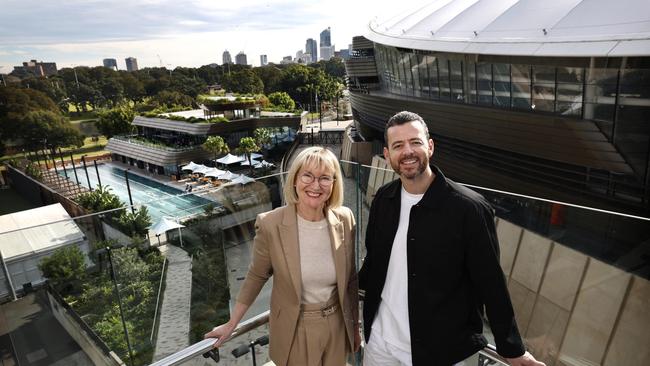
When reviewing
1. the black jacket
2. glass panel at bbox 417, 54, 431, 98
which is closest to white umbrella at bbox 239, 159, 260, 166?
glass panel at bbox 417, 54, 431, 98

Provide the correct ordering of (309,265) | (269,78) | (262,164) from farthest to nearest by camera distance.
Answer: (269,78) < (262,164) < (309,265)

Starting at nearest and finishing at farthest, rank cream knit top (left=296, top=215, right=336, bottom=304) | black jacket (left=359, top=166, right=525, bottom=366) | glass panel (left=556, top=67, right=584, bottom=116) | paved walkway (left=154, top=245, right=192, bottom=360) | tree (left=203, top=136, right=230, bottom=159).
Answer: black jacket (left=359, top=166, right=525, bottom=366), cream knit top (left=296, top=215, right=336, bottom=304), paved walkway (left=154, top=245, right=192, bottom=360), glass panel (left=556, top=67, right=584, bottom=116), tree (left=203, top=136, right=230, bottom=159)

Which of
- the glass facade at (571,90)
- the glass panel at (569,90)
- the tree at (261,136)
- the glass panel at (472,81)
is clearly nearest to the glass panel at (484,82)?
the glass facade at (571,90)

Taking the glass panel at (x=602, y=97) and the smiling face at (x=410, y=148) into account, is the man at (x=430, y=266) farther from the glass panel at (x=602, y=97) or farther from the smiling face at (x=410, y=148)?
the glass panel at (x=602, y=97)

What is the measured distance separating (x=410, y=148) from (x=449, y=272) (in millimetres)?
712

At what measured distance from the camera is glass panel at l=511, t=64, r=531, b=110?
1045 centimetres

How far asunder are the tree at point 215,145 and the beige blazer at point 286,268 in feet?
122

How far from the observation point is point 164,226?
16.5 feet

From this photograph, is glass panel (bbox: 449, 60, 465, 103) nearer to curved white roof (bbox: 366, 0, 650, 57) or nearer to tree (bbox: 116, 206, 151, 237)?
curved white roof (bbox: 366, 0, 650, 57)

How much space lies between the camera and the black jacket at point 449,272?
205cm

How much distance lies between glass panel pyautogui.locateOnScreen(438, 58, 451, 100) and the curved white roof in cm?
100

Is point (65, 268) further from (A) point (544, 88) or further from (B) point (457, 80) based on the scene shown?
(B) point (457, 80)

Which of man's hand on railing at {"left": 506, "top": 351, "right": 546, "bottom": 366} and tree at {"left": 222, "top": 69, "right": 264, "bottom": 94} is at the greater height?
tree at {"left": 222, "top": 69, "right": 264, "bottom": 94}

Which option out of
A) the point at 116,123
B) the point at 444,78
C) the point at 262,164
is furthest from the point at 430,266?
the point at 116,123
